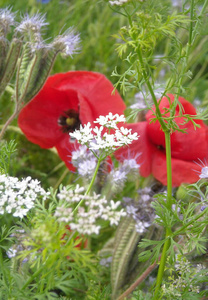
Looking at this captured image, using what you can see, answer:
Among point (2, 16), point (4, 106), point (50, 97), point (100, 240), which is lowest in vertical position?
point (100, 240)

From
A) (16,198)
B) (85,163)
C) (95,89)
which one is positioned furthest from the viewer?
(95,89)

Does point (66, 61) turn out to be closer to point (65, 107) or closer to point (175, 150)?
point (65, 107)

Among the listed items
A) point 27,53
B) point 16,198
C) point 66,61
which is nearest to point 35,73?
point 27,53

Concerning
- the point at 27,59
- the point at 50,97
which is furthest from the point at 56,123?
the point at 27,59

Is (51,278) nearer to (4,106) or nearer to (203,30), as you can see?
(203,30)

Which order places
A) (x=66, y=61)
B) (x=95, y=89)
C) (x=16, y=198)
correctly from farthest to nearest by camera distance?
(x=66, y=61), (x=95, y=89), (x=16, y=198)

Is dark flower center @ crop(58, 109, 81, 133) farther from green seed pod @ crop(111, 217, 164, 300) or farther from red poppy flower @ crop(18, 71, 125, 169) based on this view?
green seed pod @ crop(111, 217, 164, 300)
